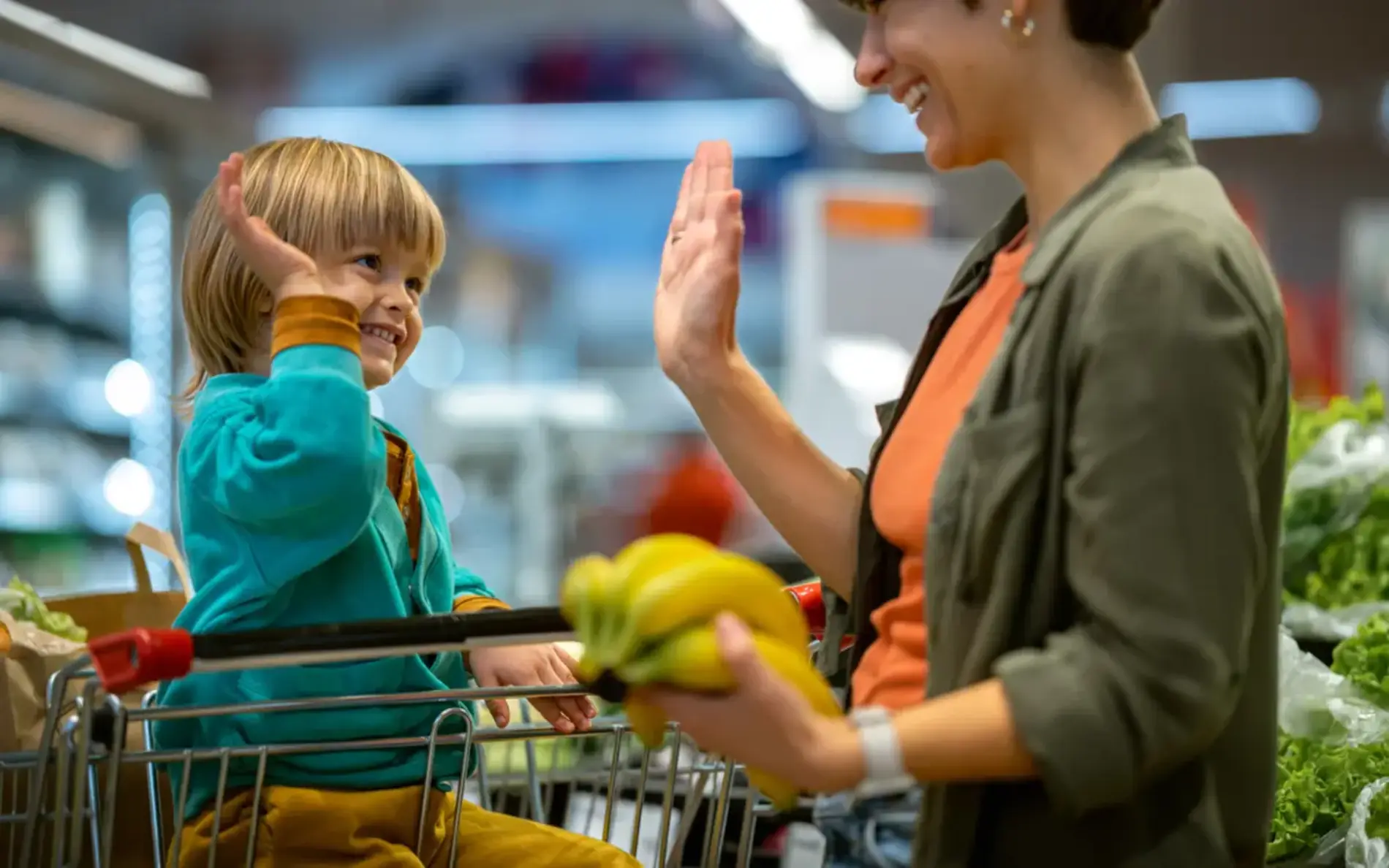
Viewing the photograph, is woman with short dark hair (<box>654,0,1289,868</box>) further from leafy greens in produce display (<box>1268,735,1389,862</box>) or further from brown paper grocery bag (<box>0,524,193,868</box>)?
brown paper grocery bag (<box>0,524,193,868</box>)

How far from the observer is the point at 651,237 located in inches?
319

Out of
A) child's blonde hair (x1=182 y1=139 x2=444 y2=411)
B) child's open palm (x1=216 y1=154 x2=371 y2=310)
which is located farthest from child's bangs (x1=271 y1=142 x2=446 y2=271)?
child's open palm (x1=216 y1=154 x2=371 y2=310)

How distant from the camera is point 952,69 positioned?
A: 1168 mm

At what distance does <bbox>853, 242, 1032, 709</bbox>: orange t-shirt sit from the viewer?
1.18 metres

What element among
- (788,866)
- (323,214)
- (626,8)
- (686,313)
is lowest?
(788,866)

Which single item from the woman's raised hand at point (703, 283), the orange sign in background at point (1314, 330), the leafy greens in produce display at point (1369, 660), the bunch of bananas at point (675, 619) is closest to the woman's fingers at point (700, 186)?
the woman's raised hand at point (703, 283)

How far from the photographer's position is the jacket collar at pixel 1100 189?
109 centimetres

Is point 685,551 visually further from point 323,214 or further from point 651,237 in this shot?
point 651,237

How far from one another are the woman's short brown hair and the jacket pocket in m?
0.31

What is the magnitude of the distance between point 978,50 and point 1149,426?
349 mm

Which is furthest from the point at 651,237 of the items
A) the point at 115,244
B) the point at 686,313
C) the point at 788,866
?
the point at 686,313

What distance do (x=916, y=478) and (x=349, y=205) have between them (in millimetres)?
783

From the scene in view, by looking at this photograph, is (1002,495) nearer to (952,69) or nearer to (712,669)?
(712,669)

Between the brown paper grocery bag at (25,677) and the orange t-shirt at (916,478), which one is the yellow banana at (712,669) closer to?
the orange t-shirt at (916,478)
